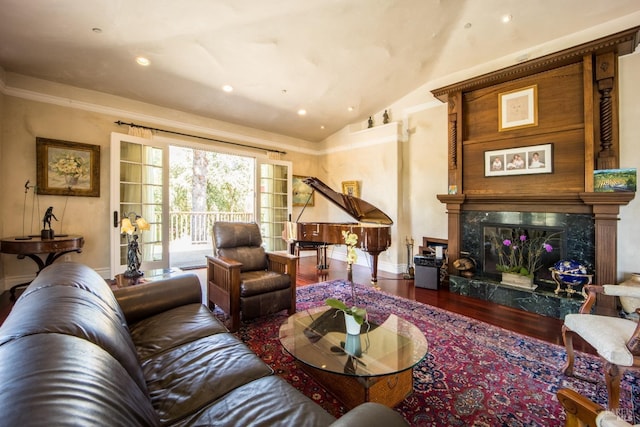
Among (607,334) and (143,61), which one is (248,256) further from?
(607,334)

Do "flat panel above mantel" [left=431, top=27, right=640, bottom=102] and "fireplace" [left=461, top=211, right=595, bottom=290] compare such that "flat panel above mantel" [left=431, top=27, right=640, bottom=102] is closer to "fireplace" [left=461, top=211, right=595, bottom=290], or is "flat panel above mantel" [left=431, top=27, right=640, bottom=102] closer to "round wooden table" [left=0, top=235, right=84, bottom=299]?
"fireplace" [left=461, top=211, right=595, bottom=290]

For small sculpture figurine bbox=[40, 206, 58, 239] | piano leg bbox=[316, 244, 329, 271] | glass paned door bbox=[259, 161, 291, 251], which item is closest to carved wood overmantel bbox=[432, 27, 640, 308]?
piano leg bbox=[316, 244, 329, 271]

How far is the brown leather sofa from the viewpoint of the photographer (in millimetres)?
558

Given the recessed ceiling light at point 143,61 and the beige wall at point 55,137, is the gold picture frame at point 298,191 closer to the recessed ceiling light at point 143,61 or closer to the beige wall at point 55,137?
the beige wall at point 55,137

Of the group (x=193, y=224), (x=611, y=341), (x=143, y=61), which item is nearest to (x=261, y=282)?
(x=611, y=341)

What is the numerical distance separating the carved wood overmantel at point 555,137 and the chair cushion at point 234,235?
2887mm

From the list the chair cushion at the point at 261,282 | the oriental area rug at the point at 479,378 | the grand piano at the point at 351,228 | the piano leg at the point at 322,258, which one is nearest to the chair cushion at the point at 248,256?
the chair cushion at the point at 261,282

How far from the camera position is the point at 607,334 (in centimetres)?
166

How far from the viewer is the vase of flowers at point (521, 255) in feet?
11.3

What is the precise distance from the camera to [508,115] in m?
3.66

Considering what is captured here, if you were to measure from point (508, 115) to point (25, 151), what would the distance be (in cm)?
652

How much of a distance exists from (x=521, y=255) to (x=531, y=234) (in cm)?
30

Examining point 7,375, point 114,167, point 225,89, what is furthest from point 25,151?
point 7,375

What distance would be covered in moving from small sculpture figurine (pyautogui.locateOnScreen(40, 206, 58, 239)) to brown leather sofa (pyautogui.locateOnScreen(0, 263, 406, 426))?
265 cm
